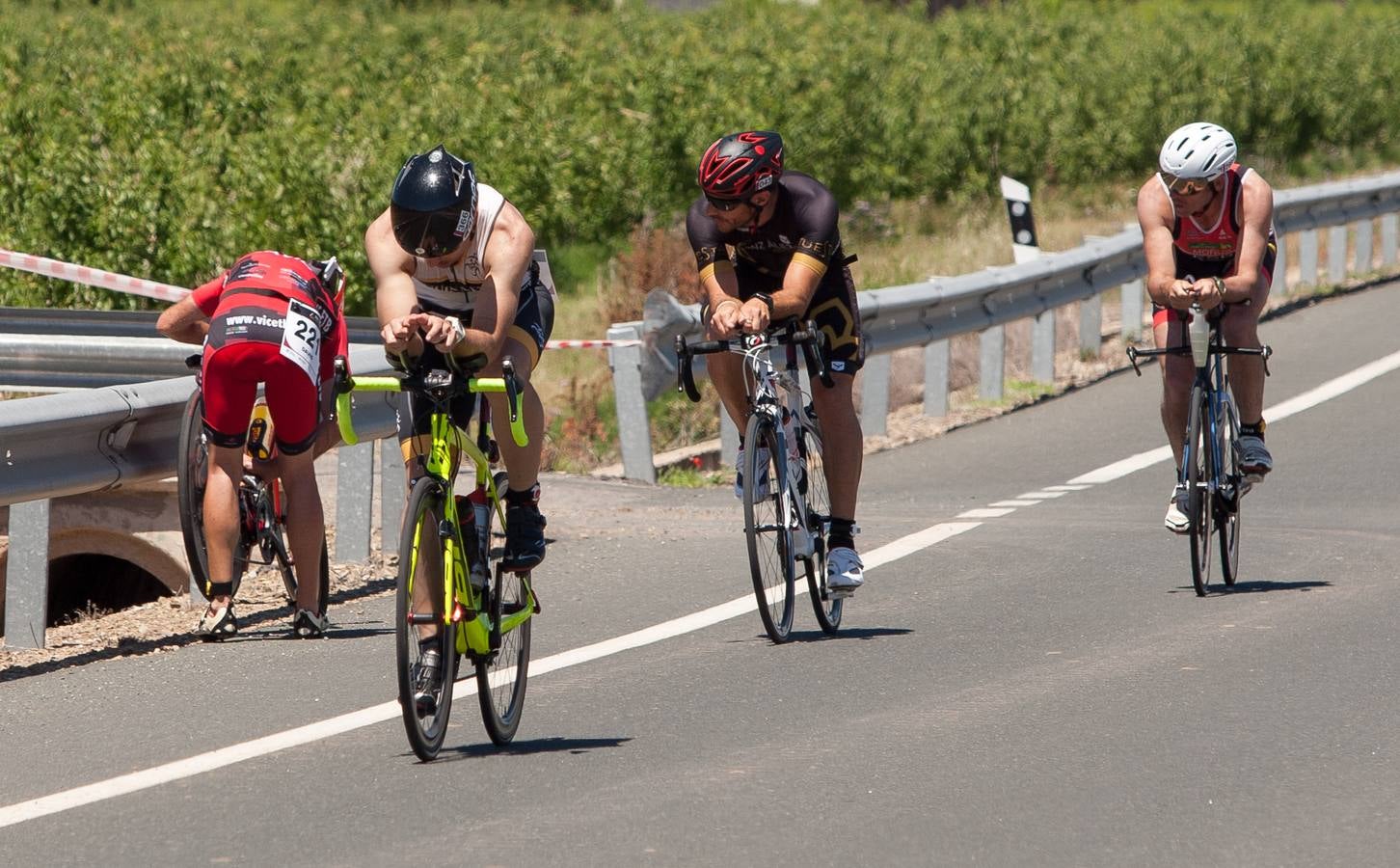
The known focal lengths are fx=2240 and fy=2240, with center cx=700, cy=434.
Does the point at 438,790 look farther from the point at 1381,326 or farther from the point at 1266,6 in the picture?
the point at 1266,6

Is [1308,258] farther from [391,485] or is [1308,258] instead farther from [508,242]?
[508,242]

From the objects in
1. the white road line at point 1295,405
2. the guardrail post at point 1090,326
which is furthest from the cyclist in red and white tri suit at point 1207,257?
the guardrail post at point 1090,326

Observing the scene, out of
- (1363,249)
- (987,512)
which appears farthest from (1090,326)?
(1363,249)

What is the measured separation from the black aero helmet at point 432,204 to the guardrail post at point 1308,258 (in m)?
15.7

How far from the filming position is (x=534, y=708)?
717cm

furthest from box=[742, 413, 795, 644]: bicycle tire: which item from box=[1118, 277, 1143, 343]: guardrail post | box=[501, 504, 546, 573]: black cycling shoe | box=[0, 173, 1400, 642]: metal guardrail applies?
box=[1118, 277, 1143, 343]: guardrail post

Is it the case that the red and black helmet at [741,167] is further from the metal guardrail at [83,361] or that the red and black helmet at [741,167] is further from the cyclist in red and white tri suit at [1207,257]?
the metal guardrail at [83,361]

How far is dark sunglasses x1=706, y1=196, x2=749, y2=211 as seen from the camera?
8125 mm

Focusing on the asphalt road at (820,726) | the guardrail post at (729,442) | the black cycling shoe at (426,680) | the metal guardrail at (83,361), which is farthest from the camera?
the guardrail post at (729,442)

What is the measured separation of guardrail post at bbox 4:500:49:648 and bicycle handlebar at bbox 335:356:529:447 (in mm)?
2560

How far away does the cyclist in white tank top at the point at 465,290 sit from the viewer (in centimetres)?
645

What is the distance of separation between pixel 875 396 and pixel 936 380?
2.87ft

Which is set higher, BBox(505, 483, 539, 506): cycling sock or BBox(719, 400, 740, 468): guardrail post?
BBox(719, 400, 740, 468): guardrail post

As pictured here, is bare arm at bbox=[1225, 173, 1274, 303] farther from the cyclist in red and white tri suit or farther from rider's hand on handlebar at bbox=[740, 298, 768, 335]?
rider's hand on handlebar at bbox=[740, 298, 768, 335]
